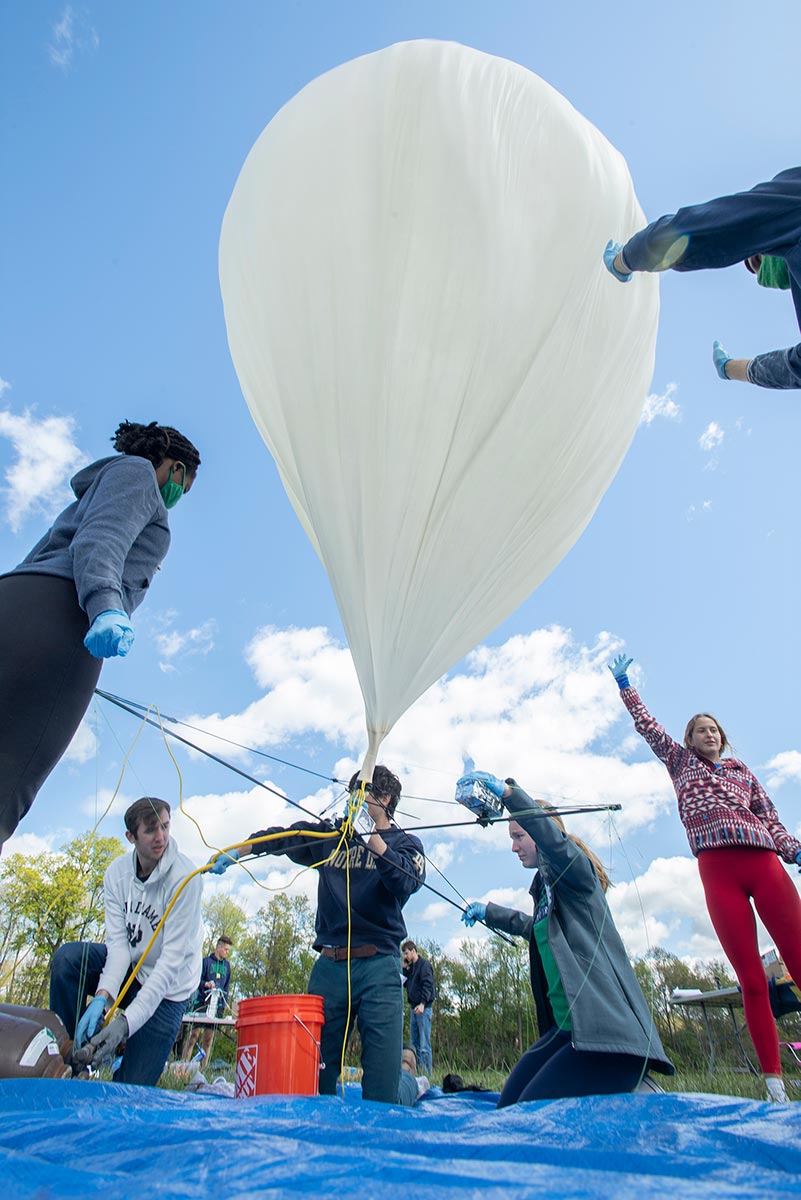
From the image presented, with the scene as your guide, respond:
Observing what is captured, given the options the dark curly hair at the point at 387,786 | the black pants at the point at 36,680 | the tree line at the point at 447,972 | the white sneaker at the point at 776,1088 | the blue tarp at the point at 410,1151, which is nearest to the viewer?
the blue tarp at the point at 410,1151

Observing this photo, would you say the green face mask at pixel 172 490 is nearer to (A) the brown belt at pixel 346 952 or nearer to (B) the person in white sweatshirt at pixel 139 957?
(B) the person in white sweatshirt at pixel 139 957

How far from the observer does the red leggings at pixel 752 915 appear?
2.74 m

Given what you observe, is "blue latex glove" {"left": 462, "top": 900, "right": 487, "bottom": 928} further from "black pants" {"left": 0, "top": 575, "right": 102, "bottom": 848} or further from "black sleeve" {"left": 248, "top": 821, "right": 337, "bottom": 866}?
"black pants" {"left": 0, "top": 575, "right": 102, "bottom": 848}

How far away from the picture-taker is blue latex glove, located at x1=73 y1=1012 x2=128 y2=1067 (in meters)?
2.35

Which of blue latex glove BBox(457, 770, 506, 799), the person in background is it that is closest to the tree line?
the person in background

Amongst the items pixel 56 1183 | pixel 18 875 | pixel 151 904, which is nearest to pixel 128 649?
pixel 56 1183

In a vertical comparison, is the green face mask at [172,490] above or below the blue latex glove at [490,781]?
above

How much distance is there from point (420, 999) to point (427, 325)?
265 inches

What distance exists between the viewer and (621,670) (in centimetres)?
403

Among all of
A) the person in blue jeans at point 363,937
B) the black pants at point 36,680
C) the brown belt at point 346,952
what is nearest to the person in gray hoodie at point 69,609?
the black pants at point 36,680

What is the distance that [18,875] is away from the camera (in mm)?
12336

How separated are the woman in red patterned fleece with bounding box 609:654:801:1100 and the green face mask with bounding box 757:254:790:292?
214cm

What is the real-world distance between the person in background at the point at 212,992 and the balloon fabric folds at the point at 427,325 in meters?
5.75

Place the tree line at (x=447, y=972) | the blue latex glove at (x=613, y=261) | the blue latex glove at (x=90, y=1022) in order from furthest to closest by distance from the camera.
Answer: the tree line at (x=447, y=972) → the blue latex glove at (x=90, y=1022) → the blue latex glove at (x=613, y=261)
